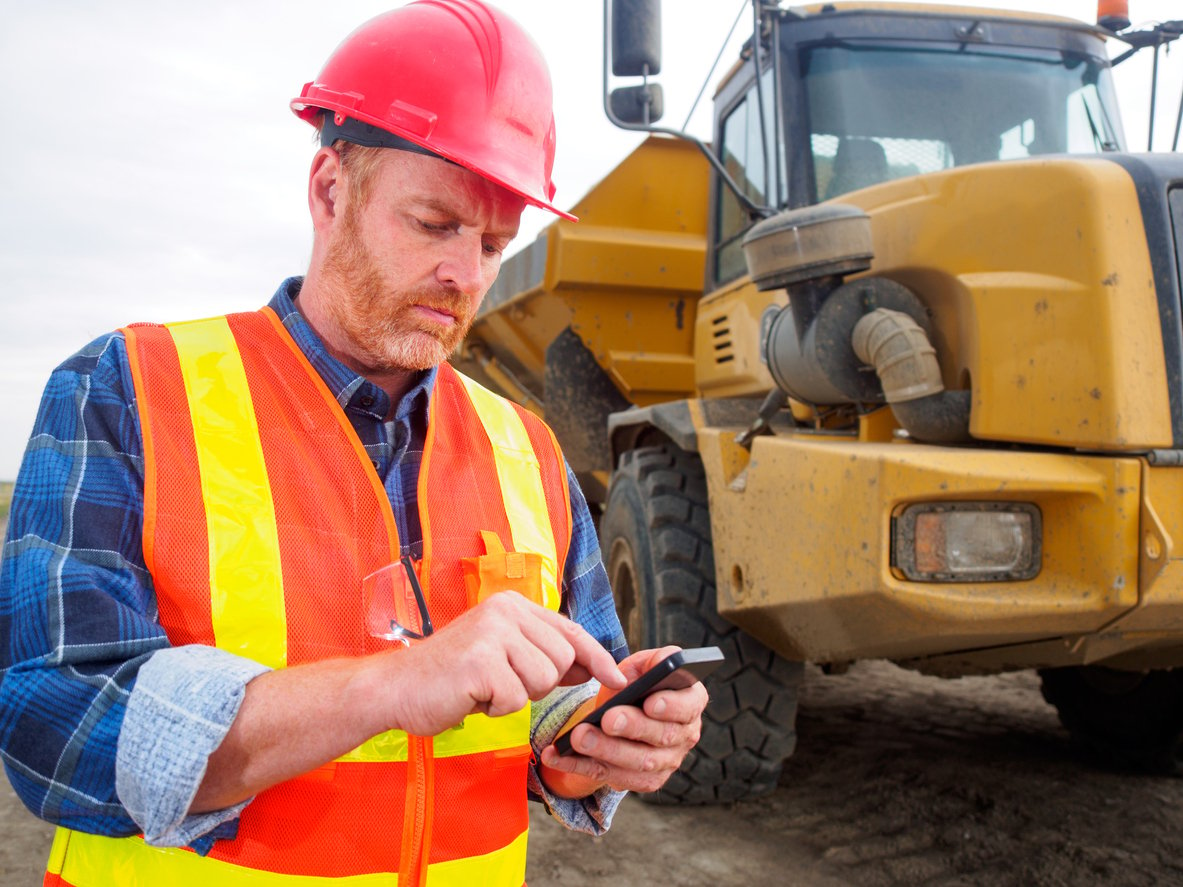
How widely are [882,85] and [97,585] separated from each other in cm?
333

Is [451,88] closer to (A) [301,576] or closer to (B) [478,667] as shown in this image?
(A) [301,576]

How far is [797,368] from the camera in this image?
3.27 meters

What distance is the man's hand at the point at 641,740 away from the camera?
1.29 m

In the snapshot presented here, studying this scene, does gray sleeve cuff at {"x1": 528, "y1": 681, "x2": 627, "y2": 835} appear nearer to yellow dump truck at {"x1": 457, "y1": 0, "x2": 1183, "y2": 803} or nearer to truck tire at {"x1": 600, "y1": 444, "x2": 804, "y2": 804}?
yellow dump truck at {"x1": 457, "y1": 0, "x2": 1183, "y2": 803}

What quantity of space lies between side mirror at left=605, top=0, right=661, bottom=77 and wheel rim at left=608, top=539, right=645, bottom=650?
170 centimetres

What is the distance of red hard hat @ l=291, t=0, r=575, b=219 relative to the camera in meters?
1.49

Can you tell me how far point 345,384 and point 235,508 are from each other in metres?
0.28

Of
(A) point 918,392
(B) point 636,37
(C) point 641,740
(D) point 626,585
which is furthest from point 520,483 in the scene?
(D) point 626,585

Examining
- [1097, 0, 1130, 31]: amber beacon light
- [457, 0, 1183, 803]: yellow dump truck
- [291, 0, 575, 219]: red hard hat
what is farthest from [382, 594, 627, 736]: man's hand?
[1097, 0, 1130, 31]: amber beacon light

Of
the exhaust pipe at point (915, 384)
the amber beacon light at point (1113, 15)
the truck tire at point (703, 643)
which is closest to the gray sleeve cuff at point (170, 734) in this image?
the exhaust pipe at point (915, 384)

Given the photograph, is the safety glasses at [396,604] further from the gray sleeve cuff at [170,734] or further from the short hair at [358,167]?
the short hair at [358,167]

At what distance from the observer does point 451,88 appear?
153cm

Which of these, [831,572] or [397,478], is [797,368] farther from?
[397,478]

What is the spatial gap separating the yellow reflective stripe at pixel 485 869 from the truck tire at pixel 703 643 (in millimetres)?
2053
